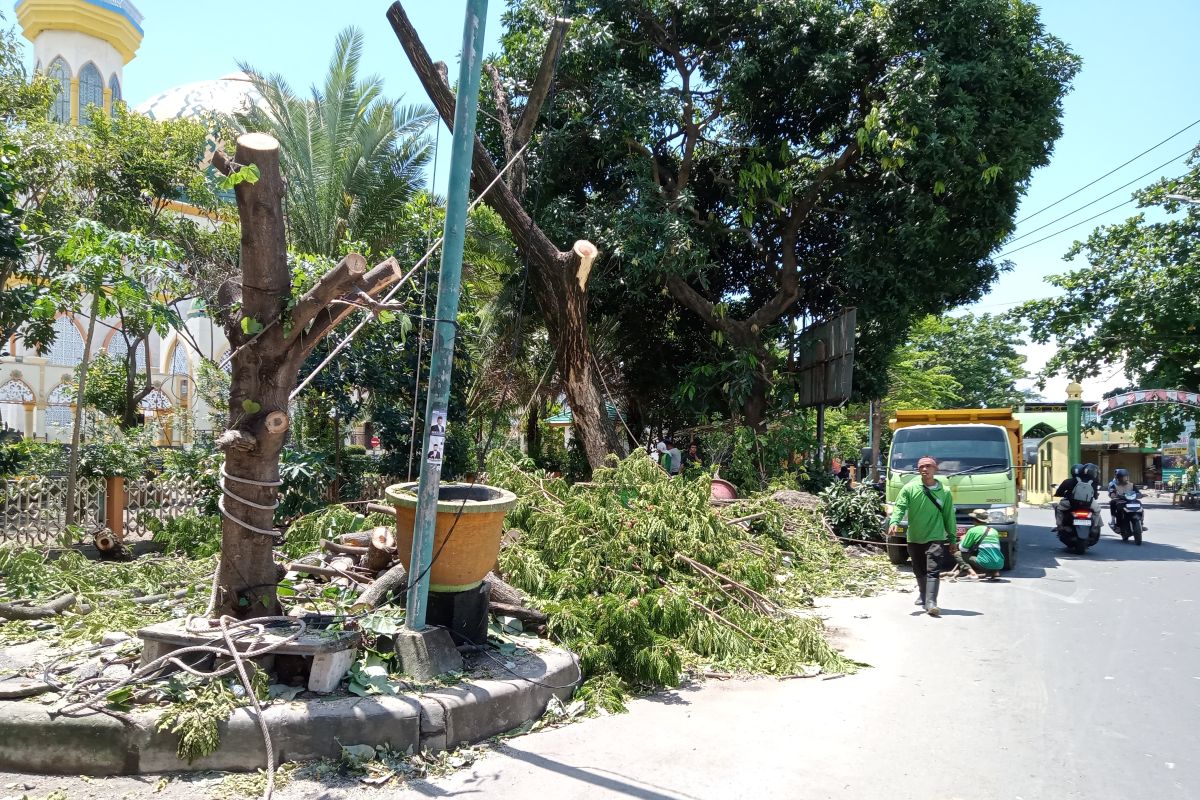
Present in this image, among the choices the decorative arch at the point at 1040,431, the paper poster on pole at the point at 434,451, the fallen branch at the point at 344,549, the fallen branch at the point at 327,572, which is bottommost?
the fallen branch at the point at 327,572

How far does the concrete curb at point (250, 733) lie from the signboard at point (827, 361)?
12.3m

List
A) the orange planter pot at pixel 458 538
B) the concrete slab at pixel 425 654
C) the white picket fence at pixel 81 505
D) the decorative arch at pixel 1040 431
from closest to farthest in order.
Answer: the concrete slab at pixel 425 654 < the orange planter pot at pixel 458 538 < the white picket fence at pixel 81 505 < the decorative arch at pixel 1040 431

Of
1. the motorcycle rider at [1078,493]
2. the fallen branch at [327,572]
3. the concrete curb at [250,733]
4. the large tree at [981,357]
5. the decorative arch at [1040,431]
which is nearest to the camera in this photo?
the concrete curb at [250,733]

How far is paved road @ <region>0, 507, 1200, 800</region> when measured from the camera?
4238 millimetres

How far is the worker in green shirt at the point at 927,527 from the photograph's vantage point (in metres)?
8.80

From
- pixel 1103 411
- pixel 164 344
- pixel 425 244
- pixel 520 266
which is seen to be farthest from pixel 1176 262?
pixel 164 344

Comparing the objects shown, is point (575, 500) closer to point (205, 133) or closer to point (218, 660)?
point (218, 660)

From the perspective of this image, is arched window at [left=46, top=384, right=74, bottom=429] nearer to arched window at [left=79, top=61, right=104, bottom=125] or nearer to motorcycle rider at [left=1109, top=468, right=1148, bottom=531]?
arched window at [left=79, top=61, right=104, bottom=125]

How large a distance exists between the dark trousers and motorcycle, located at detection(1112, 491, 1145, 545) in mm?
9206

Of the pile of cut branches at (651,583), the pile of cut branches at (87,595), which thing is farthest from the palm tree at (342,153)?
the pile of cut branches at (87,595)

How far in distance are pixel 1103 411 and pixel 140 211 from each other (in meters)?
27.8

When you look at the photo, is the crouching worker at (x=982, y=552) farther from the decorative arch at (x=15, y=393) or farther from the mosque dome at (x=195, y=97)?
the decorative arch at (x=15, y=393)

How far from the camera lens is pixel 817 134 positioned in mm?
17266

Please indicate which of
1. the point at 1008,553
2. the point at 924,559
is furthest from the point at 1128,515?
the point at 924,559
